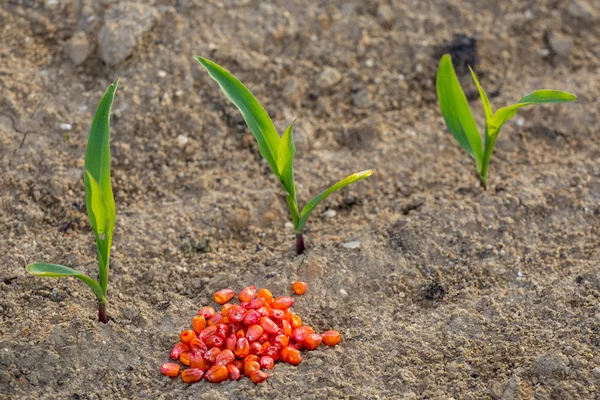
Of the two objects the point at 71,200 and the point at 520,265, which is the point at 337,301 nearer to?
the point at 520,265

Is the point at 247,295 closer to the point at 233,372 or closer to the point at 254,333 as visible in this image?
the point at 254,333

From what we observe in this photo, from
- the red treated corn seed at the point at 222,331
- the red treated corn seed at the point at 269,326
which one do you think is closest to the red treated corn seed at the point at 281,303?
the red treated corn seed at the point at 269,326

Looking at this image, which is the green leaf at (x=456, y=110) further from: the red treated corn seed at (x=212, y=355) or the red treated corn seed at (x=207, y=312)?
the red treated corn seed at (x=212, y=355)

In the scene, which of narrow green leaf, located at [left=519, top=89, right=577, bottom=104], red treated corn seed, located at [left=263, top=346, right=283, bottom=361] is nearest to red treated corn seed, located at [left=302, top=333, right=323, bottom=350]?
red treated corn seed, located at [left=263, top=346, right=283, bottom=361]

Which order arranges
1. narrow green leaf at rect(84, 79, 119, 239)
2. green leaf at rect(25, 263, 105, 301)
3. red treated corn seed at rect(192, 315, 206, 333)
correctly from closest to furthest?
green leaf at rect(25, 263, 105, 301) → narrow green leaf at rect(84, 79, 119, 239) → red treated corn seed at rect(192, 315, 206, 333)

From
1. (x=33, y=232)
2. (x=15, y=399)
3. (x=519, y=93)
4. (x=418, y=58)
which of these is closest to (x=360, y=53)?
(x=418, y=58)

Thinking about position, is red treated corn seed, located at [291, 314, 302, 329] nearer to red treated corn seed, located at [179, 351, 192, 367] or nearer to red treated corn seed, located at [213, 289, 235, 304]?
red treated corn seed, located at [213, 289, 235, 304]
